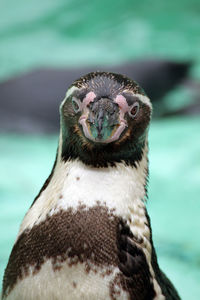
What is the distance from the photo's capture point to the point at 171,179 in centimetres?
Answer: 420

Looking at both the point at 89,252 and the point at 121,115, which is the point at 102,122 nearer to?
the point at 121,115

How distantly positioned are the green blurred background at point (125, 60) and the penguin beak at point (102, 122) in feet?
4.57

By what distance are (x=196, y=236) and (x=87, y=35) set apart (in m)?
3.07

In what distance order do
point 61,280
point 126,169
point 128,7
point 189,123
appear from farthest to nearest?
point 128,7
point 189,123
point 126,169
point 61,280

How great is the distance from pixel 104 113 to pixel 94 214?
0.24 m

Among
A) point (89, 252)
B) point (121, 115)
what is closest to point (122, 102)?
point (121, 115)

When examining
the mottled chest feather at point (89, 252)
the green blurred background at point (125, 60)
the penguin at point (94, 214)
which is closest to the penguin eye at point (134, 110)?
the penguin at point (94, 214)

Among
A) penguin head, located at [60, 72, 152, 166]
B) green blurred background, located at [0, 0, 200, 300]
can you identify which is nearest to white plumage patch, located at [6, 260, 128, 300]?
penguin head, located at [60, 72, 152, 166]

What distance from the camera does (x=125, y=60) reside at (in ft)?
18.5

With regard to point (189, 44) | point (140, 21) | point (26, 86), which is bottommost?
point (26, 86)

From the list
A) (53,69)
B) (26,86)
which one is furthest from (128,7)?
(26,86)

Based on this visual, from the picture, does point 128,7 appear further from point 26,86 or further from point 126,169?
point 126,169

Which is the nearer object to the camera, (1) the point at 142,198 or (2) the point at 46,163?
(1) the point at 142,198

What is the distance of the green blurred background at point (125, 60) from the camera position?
356 centimetres
